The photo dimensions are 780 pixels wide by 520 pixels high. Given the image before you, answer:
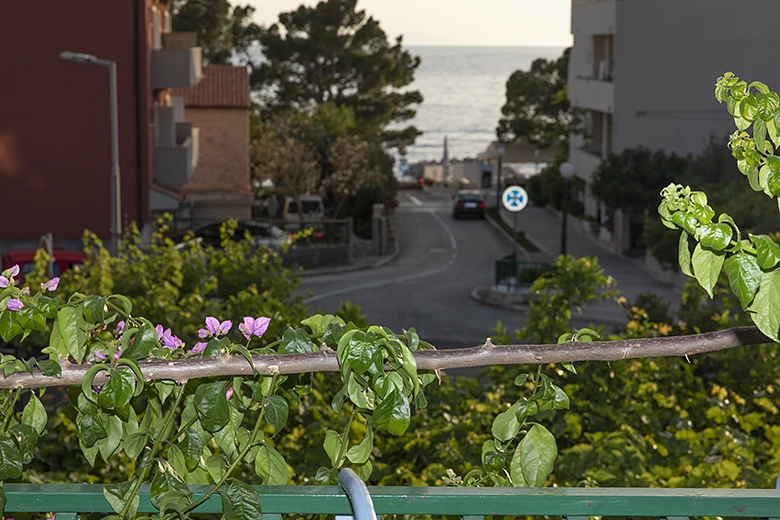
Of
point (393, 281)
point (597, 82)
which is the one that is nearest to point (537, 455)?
point (393, 281)

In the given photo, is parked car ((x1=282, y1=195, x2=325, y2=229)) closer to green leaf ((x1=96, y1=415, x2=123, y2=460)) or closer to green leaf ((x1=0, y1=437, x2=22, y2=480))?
green leaf ((x1=96, y1=415, x2=123, y2=460))

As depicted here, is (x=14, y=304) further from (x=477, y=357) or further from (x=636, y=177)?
(x=636, y=177)

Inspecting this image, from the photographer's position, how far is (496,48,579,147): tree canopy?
61938 millimetres

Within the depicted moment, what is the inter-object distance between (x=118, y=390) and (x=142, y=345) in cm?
13

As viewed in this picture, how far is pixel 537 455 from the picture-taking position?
7.03 ft

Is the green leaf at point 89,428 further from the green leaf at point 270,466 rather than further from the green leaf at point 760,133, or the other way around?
the green leaf at point 760,133

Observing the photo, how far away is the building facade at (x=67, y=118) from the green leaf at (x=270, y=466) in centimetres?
2526

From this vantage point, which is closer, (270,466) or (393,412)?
(393,412)

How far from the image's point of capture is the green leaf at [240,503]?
1.97m

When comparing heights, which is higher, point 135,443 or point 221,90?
point 221,90

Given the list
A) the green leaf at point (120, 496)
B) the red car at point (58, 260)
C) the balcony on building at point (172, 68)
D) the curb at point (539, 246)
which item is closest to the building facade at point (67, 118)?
the balcony on building at point (172, 68)

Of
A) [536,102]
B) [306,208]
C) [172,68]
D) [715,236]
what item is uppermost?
[172,68]

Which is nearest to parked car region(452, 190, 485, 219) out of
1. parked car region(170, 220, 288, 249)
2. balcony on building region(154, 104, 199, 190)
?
parked car region(170, 220, 288, 249)

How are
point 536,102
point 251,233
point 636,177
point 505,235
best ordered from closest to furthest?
point 251,233 → point 636,177 → point 505,235 → point 536,102
